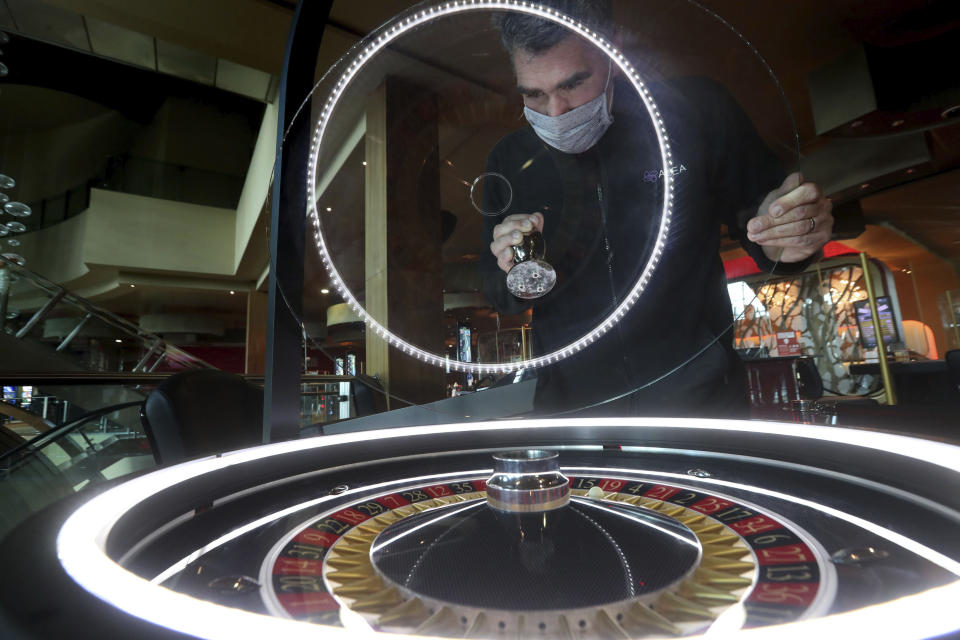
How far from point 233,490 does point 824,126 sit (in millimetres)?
5747

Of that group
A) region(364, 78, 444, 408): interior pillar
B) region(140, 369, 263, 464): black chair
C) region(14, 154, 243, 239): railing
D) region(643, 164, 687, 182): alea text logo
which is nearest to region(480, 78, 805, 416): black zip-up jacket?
region(643, 164, 687, 182): alea text logo

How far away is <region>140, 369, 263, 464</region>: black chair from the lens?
40.5 inches

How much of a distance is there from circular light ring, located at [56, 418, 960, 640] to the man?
0.34 meters

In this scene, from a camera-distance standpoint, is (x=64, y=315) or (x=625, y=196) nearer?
(x=625, y=196)

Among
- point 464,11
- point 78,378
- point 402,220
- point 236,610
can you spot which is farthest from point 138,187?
point 236,610

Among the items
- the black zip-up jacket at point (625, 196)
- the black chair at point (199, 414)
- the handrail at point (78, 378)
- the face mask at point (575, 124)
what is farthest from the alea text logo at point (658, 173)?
the handrail at point (78, 378)

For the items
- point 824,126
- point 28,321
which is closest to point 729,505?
point 824,126

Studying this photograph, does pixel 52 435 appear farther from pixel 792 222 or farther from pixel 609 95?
pixel 792 222

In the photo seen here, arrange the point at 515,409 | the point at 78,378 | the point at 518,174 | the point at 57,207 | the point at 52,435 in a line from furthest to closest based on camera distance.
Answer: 1. the point at 57,207
2. the point at 78,378
3. the point at 52,435
4. the point at 515,409
5. the point at 518,174

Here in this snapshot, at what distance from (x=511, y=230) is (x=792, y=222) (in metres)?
0.46

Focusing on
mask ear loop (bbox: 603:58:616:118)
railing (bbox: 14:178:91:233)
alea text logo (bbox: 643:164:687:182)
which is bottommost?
alea text logo (bbox: 643:164:687:182)

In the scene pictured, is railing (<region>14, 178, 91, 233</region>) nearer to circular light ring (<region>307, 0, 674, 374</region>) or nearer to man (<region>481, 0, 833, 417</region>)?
circular light ring (<region>307, 0, 674, 374</region>)

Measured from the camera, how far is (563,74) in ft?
2.48

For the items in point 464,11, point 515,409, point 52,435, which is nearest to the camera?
point 464,11
